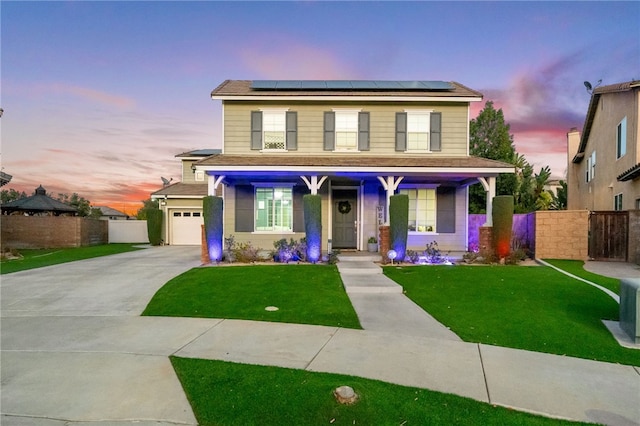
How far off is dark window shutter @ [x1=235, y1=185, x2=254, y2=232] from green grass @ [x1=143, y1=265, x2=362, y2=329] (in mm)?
4026

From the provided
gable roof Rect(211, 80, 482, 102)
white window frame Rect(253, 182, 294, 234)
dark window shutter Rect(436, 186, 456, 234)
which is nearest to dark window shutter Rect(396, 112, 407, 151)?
gable roof Rect(211, 80, 482, 102)

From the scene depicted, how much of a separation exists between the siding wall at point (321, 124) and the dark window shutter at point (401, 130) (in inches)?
6.8

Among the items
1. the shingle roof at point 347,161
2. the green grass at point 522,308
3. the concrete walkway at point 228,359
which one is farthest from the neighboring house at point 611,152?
the concrete walkway at point 228,359

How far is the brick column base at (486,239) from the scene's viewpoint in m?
12.9

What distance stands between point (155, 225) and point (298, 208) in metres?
11.3

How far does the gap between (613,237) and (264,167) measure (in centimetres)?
1264

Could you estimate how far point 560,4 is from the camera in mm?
12969

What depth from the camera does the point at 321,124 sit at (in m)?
14.7

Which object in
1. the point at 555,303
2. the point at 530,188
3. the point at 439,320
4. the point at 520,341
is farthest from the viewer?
the point at 530,188

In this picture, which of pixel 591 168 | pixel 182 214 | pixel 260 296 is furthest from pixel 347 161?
pixel 591 168

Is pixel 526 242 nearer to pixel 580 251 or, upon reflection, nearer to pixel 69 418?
pixel 580 251

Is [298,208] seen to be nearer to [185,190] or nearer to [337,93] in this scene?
[337,93]

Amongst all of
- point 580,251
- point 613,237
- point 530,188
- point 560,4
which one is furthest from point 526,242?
point 530,188

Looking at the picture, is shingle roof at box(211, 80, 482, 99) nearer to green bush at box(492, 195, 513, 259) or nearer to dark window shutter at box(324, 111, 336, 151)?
dark window shutter at box(324, 111, 336, 151)
